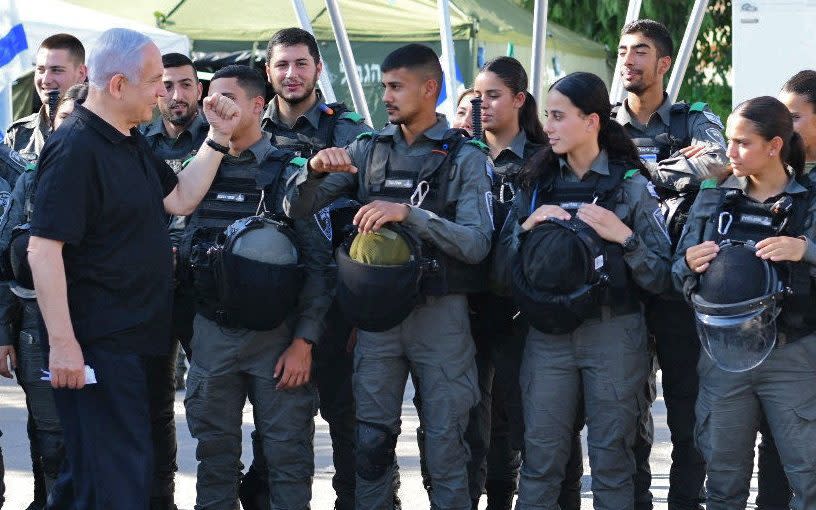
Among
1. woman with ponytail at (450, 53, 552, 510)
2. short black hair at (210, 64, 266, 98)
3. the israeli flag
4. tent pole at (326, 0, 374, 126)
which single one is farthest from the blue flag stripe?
woman with ponytail at (450, 53, 552, 510)

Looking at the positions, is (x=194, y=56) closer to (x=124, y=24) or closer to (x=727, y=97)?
(x=124, y=24)

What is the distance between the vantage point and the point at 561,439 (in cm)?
487

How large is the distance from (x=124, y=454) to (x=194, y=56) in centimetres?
1137

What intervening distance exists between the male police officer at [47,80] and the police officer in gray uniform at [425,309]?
1.82 m

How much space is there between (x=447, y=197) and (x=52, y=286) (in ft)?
5.23

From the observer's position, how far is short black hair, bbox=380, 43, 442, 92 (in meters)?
5.14

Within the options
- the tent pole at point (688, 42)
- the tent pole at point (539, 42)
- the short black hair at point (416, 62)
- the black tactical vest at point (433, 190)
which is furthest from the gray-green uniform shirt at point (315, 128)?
the tent pole at point (688, 42)

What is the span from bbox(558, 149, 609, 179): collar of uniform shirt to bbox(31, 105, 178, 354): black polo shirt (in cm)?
160

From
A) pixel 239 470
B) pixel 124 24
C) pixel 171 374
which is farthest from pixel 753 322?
pixel 124 24

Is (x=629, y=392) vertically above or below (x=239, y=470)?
above

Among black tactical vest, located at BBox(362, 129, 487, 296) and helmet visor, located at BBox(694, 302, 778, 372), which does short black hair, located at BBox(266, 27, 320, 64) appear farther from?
helmet visor, located at BBox(694, 302, 778, 372)

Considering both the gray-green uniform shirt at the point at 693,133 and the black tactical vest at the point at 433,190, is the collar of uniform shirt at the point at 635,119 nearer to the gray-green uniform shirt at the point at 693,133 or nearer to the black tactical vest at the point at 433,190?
the gray-green uniform shirt at the point at 693,133

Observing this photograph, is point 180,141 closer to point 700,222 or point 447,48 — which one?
point 700,222

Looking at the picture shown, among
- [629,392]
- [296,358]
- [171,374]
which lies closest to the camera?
[629,392]
